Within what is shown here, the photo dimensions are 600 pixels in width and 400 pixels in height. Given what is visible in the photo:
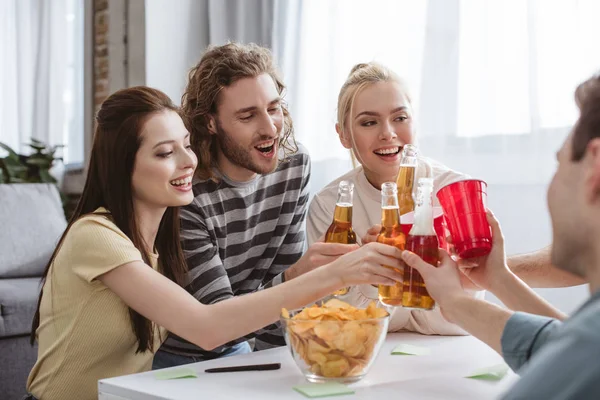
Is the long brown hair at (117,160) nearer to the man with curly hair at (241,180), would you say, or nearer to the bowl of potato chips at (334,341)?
the man with curly hair at (241,180)

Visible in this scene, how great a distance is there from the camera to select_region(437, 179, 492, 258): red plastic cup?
1323 millimetres

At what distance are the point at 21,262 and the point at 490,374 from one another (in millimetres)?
3174

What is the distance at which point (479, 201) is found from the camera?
1.32m

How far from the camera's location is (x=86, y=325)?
1.68 m

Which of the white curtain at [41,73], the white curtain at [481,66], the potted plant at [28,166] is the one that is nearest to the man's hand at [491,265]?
the white curtain at [481,66]

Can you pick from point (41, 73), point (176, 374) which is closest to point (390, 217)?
point (176, 374)

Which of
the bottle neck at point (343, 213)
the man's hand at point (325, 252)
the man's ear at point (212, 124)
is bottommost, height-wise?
the man's hand at point (325, 252)

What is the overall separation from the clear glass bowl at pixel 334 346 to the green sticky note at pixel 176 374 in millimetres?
207

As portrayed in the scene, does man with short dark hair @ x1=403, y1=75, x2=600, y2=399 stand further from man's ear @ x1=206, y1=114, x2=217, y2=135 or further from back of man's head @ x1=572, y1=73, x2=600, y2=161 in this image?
man's ear @ x1=206, y1=114, x2=217, y2=135

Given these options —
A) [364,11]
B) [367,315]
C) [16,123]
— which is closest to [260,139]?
[367,315]

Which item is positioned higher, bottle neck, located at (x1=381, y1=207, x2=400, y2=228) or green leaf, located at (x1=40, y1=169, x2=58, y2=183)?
bottle neck, located at (x1=381, y1=207, x2=400, y2=228)

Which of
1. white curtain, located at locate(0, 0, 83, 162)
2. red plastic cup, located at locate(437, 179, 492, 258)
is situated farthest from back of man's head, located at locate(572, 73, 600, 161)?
white curtain, located at locate(0, 0, 83, 162)

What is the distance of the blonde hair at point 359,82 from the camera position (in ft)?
7.16

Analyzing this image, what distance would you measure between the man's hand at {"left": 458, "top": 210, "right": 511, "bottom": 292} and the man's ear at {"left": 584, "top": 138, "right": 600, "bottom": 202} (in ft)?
2.01
